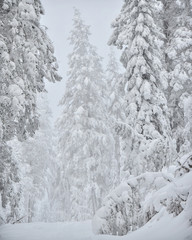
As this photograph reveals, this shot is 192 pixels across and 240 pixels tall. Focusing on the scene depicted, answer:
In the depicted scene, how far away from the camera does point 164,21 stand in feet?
43.7

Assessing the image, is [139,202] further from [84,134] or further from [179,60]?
[84,134]

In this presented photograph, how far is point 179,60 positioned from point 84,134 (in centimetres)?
858

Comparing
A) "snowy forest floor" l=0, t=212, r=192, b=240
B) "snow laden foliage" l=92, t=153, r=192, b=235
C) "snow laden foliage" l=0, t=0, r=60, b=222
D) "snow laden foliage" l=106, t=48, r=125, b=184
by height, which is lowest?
"snowy forest floor" l=0, t=212, r=192, b=240

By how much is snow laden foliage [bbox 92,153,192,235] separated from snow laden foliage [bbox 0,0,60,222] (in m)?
3.92

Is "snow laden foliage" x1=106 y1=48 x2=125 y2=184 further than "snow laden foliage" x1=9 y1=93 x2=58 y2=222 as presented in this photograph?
No

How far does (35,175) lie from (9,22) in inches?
656

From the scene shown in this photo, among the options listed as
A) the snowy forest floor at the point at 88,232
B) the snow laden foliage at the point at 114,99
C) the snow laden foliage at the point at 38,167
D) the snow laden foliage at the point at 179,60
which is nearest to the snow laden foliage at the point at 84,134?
the snow laden foliage at the point at 114,99

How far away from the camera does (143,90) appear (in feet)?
36.2

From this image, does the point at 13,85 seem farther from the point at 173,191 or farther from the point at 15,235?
the point at 173,191

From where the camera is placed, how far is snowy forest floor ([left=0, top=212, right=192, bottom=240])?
295 centimetres

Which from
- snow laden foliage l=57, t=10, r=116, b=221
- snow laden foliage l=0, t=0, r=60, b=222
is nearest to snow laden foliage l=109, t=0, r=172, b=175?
snow laden foliage l=0, t=0, r=60, b=222

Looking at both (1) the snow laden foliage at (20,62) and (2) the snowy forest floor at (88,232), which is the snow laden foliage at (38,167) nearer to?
(1) the snow laden foliage at (20,62)

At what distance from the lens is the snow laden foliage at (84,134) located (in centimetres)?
1834

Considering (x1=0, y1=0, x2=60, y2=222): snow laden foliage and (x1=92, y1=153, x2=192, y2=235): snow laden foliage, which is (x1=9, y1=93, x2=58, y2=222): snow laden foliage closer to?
(x1=0, y1=0, x2=60, y2=222): snow laden foliage
